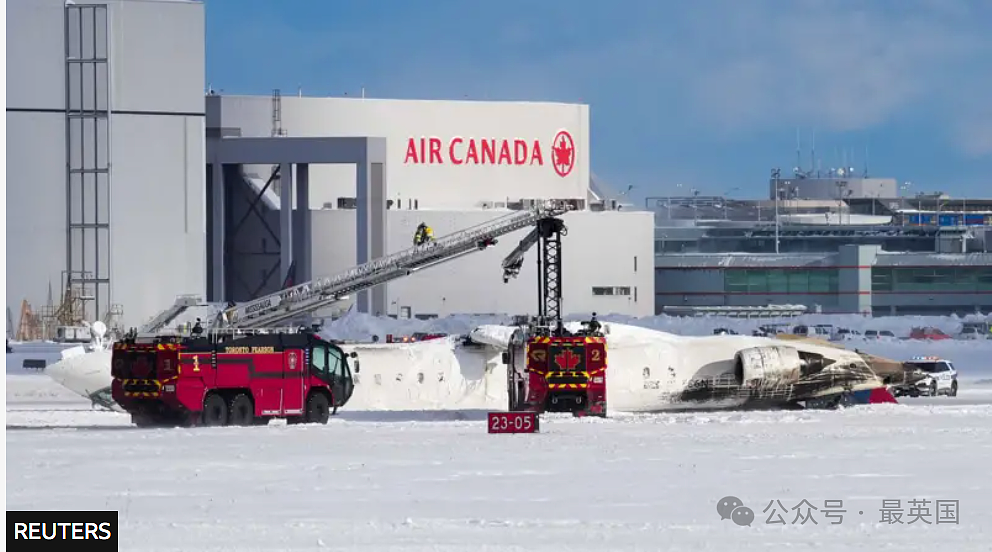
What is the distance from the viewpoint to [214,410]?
47281 mm

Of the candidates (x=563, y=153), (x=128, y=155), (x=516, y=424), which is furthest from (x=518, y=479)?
(x=563, y=153)

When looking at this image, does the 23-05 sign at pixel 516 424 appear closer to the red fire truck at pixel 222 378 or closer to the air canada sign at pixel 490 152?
the red fire truck at pixel 222 378

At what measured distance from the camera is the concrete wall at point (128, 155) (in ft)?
325

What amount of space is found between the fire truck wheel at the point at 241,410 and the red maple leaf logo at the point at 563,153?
7917 cm

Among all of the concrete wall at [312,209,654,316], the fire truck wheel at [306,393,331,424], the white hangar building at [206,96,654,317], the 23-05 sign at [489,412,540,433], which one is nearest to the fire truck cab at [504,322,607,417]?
the fire truck wheel at [306,393,331,424]

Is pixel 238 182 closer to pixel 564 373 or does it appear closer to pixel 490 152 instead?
pixel 490 152

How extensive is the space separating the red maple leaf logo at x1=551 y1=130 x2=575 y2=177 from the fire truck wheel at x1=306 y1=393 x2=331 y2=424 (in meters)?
78.0

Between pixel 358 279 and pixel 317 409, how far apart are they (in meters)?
18.5

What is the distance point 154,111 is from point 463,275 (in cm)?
2298

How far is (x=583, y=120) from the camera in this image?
128 meters

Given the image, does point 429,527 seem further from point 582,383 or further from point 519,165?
point 519,165

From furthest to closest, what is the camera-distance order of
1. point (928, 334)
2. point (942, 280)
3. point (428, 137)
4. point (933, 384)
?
point (942, 280)
point (428, 137)
point (928, 334)
point (933, 384)

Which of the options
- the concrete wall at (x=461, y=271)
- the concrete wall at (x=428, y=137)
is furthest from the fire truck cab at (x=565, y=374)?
the concrete wall at (x=428, y=137)
